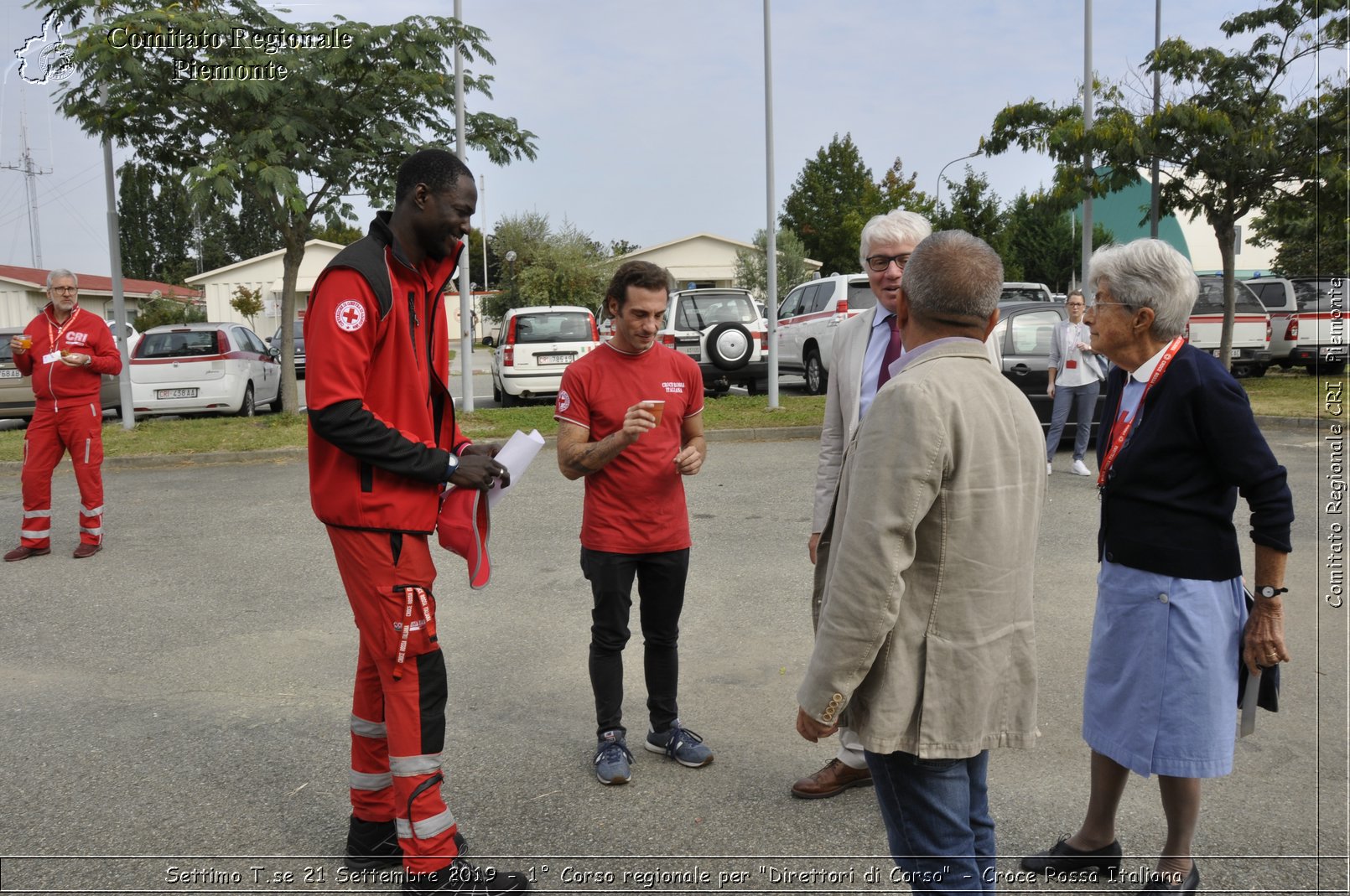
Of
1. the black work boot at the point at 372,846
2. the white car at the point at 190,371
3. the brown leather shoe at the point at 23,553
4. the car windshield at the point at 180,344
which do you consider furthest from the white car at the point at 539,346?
the black work boot at the point at 372,846

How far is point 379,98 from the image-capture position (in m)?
14.9

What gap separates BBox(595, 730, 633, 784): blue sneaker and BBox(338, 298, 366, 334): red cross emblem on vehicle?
192 cm

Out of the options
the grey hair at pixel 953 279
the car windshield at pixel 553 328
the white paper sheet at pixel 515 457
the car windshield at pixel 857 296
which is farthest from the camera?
the car windshield at pixel 857 296

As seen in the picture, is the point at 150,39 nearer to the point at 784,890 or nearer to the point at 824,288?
the point at 824,288

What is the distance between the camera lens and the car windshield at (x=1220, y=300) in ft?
68.5

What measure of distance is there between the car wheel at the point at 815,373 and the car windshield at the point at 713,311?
1239mm

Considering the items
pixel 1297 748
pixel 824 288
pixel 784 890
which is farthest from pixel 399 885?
pixel 824 288

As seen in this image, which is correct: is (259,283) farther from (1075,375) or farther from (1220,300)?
(1075,375)

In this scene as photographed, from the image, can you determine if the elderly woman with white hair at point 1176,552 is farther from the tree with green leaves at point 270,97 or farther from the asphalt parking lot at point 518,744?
the tree with green leaves at point 270,97

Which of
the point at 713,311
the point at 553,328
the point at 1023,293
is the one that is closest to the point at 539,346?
the point at 553,328

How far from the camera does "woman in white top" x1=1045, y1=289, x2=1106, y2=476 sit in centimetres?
1045

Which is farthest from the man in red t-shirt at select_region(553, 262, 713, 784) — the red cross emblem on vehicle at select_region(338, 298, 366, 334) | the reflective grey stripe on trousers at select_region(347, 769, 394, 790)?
the red cross emblem on vehicle at select_region(338, 298, 366, 334)

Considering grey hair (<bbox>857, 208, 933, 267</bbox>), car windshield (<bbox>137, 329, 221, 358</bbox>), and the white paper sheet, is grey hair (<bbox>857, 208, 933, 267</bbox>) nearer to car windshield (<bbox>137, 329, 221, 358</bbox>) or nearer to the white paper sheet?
the white paper sheet

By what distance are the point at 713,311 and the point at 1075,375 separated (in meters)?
9.14
